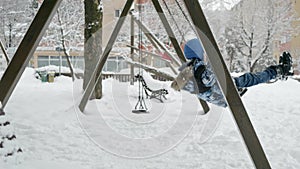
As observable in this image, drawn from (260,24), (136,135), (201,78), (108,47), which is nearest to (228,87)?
(201,78)

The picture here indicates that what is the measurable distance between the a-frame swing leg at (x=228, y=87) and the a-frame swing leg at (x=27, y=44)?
3.68ft

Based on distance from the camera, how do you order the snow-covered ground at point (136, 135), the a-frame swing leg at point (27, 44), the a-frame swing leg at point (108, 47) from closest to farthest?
the a-frame swing leg at point (27, 44) → the snow-covered ground at point (136, 135) → the a-frame swing leg at point (108, 47)

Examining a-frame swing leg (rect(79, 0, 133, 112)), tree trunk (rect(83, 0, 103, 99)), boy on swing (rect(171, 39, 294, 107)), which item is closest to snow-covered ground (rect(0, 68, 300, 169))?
a-frame swing leg (rect(79, 0, 133, 112))

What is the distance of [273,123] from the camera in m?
4.81

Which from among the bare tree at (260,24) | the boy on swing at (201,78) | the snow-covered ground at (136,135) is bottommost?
the snow-covered ground at (136,135)

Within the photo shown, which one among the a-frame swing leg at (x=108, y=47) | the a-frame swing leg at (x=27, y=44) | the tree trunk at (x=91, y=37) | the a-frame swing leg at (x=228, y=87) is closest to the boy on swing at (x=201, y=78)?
the a-frame swing leg at (x=228, y=87)

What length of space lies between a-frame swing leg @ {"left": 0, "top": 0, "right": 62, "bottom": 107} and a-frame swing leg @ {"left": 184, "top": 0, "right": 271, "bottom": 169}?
1120 mm

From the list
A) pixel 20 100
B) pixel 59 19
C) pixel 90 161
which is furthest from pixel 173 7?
pixel 90 161

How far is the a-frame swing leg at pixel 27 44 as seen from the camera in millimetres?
2582

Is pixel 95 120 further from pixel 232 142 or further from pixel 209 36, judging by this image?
pixel 209 36

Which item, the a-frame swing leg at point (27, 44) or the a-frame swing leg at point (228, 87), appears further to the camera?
the a-frame swing leg at point (27, 44)

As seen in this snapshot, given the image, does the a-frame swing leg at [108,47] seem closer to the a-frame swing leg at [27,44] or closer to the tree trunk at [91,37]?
the tree trunk at [91,37]

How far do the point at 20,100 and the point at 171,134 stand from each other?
3.00 metres

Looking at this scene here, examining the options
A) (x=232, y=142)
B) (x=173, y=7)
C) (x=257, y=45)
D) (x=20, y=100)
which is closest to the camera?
(x=232, y=142)
